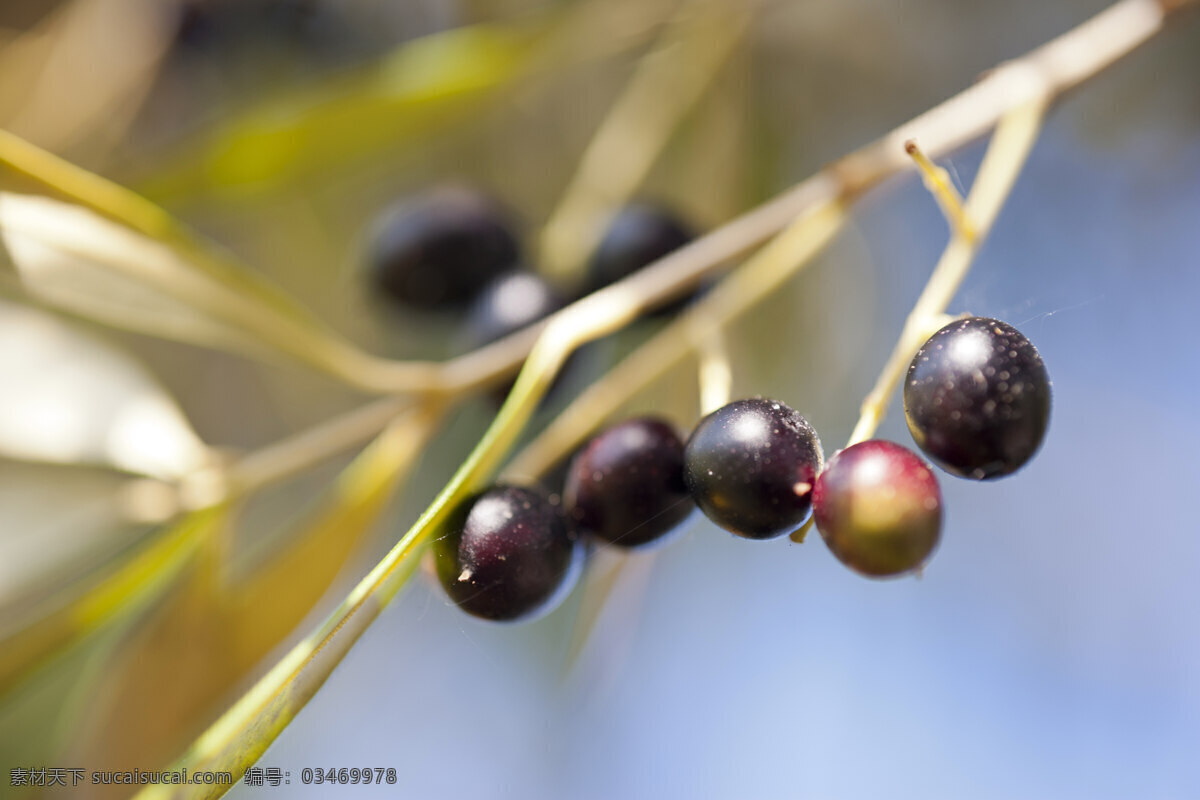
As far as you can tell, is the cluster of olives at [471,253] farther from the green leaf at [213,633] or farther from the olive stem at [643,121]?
the green leaf at [213,633]

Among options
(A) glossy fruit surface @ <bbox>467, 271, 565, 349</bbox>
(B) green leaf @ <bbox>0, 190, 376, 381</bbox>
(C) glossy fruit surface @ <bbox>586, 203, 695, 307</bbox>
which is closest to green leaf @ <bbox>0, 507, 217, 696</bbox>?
(B) green leaf @ <bbox>0, 190, 376, 381</bbox>

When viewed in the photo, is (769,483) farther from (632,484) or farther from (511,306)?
(511,306)

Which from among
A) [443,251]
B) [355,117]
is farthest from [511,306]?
[355,117]

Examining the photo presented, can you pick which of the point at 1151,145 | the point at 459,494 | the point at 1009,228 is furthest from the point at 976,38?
the point at 459,494

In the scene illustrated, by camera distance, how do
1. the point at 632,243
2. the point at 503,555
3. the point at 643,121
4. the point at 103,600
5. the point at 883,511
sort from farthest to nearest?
the point at 643,121
the point at 632,243
the point at 103,600
the point at 503,555
the point at 883,511

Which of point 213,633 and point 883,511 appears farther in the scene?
point 213,633

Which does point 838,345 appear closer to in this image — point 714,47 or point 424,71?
point 714,47

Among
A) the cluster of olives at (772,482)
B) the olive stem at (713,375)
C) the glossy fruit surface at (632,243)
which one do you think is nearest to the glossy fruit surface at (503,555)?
the cluster of olives at (772,482)
